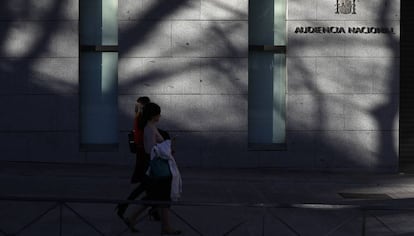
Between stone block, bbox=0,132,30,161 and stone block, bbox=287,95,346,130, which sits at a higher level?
stone block, bbox=287,95,346,130

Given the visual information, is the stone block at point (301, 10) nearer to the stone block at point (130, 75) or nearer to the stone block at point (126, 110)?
the stone block at point (130, 75)

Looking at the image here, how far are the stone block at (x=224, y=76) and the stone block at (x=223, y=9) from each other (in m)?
0.96

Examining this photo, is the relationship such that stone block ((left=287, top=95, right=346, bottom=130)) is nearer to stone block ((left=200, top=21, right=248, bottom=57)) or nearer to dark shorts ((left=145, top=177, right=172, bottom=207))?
stone block ((left=200, top=21, right=248, bottom=57))

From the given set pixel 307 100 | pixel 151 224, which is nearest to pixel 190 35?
pixel 307 100

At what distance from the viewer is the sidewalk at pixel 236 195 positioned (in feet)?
36.6

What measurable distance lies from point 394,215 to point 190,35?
7443 millimetres

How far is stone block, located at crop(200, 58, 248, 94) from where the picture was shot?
18.0 meters

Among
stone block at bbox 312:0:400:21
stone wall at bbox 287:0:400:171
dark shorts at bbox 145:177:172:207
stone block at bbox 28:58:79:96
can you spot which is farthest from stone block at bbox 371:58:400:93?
dark shorts at bbox 145:177:172:207

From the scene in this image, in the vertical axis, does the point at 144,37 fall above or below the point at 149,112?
above

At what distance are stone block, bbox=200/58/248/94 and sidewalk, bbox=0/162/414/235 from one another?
1.87 meters

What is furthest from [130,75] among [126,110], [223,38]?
[223,38]

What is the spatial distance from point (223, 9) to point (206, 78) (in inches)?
64.0

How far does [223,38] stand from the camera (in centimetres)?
1797

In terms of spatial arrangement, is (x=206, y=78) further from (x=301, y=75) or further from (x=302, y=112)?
(x=302, y=112)
